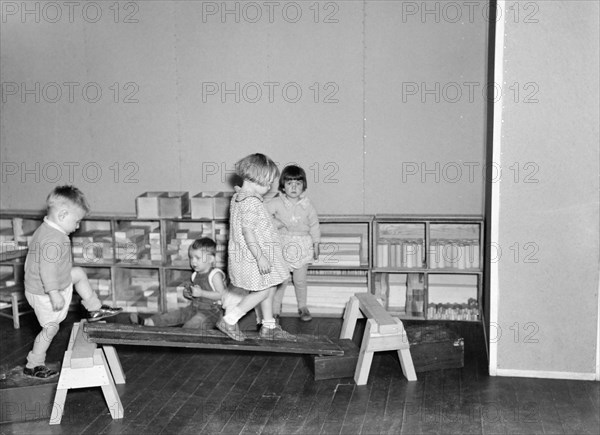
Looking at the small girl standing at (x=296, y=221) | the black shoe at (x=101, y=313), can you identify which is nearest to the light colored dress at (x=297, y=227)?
the small girl standing at (x=296, y=221)

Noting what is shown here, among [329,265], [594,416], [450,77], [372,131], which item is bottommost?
[594,416]

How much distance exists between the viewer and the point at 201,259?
6598 mm

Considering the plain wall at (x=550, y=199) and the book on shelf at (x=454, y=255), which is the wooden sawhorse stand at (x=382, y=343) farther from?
the book on shelf at (x=454, y=255)

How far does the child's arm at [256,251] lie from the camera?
557 cm

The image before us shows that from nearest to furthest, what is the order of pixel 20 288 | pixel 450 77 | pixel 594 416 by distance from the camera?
pixel 594 416 → pixel 450 77 → pixel 20 288

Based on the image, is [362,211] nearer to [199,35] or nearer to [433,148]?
[433,148]

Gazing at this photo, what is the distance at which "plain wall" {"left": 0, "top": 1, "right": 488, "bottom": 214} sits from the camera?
7.52m

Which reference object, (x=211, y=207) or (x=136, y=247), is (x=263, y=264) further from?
(x=136, y=247)

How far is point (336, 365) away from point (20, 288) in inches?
140

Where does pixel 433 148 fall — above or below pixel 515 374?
above

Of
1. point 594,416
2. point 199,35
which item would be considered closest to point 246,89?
point 199,35

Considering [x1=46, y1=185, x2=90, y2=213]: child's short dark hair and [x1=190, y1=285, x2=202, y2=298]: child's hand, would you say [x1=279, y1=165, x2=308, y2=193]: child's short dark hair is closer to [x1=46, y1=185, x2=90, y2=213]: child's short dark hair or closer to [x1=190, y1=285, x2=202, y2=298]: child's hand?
[x1=190, y1=285, x2=202, y2=298]: child's hand

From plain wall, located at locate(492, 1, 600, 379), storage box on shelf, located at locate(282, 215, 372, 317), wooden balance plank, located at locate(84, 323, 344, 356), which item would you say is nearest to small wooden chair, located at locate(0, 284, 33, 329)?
wooden balance plank, located at locate(84, 323, 344, 356)

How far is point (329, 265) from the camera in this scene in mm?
7543
